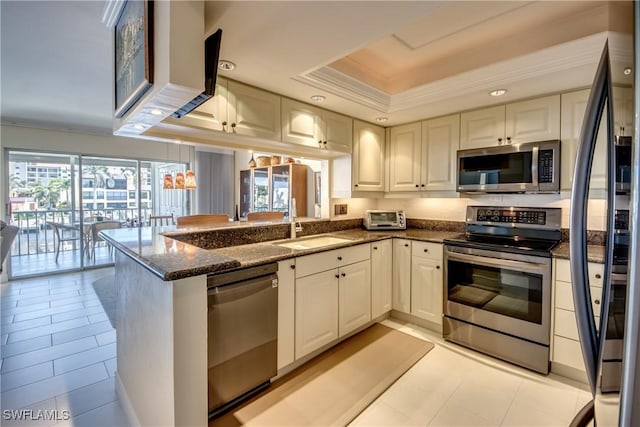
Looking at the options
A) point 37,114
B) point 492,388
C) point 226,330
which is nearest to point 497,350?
point 492,388

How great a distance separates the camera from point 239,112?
2242mm

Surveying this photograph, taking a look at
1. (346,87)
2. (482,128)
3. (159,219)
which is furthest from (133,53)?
(159,219)

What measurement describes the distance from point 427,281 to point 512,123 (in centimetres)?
161

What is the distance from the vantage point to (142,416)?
1.57m

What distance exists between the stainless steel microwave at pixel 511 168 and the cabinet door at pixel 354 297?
50.5 inches

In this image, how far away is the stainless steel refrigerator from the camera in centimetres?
47

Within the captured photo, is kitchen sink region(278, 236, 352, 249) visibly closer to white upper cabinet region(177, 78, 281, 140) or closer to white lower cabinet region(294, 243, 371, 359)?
white lower cabinet region(294, 243, 371, 359)

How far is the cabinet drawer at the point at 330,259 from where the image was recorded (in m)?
2.20

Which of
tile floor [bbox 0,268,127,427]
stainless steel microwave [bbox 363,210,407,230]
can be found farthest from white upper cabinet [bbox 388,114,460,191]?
tile floor [bbox 0,268,127,427]

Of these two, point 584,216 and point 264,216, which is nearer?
point 584,216

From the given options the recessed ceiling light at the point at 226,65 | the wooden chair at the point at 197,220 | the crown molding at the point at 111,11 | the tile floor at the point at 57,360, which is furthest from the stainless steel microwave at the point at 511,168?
the tile floor at the point at 57,360

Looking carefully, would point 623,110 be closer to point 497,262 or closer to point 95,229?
point 497,262

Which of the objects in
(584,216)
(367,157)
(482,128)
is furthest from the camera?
(367,157)

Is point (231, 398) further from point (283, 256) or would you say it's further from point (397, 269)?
point (397, 269)
